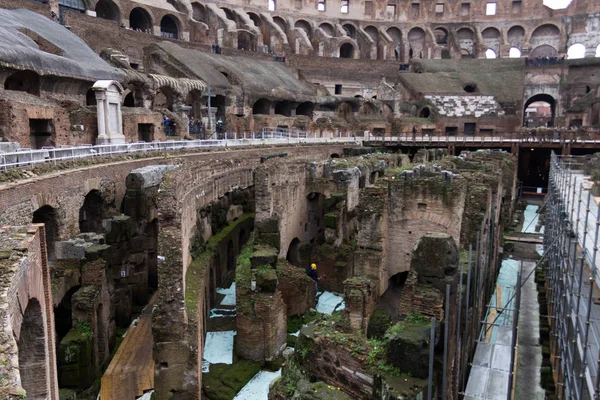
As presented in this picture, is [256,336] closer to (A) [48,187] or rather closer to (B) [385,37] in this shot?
(A) [48,187]

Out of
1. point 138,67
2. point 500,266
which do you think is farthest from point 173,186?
point 138,67

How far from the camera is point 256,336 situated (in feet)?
31.3

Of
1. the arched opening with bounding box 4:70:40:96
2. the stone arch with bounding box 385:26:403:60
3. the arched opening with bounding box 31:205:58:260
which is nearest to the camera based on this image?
the arched opening with bounding box 31:205:58:260

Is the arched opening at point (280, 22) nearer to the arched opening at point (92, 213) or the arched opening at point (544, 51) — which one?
the arched opening at point (544, 51)

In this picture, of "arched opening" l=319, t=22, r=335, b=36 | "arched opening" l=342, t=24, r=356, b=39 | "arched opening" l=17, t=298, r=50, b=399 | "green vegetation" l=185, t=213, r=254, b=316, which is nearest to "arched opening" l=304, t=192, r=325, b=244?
"green vegetation" l=185, t=213, r=254, b=316

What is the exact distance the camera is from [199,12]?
47719 mm

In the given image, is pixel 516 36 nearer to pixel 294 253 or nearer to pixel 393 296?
pixel 294 253

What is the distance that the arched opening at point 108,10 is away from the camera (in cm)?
3812

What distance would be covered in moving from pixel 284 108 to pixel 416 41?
2666cm

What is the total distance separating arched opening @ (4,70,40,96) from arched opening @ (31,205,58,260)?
32.3ft

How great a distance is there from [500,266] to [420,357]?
1042 cm

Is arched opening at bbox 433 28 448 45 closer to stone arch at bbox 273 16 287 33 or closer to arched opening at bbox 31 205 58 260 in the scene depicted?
stone arch at bbox 273 16 287 33

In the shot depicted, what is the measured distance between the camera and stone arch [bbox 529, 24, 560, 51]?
175 feet

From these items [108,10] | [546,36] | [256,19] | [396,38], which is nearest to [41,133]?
[108,10]
